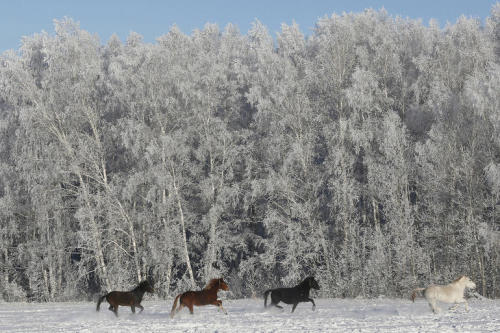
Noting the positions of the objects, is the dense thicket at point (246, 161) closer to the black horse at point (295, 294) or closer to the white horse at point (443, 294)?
the black horse at point (295, 294)

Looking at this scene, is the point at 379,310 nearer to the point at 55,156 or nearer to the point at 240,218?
the point at 240,218

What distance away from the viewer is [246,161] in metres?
29.7

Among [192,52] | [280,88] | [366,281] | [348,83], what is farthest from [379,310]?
[192,52]

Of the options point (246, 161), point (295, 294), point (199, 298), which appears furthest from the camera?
point (246, 161)

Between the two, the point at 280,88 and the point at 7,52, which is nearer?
the point at 280,88

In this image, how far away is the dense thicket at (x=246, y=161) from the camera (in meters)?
26.0

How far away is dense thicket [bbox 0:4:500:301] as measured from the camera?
26.0m

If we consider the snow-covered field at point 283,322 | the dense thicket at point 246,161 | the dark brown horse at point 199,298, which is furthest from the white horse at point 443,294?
the dense thicket at point 246,161

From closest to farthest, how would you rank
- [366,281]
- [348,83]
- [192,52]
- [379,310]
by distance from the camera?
[379,310] < [366,281] < [348,83] < [192,52]

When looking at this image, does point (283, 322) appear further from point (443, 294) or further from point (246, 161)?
point (246, 161)

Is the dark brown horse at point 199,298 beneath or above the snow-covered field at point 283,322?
above

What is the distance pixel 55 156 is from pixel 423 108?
1838 centimetres

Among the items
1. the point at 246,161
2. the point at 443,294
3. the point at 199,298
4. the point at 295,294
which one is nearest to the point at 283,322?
the point at 295,294

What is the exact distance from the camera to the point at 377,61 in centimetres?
3083
